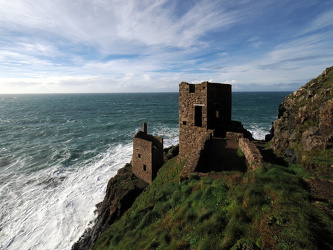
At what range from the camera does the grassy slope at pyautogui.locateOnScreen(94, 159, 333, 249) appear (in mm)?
4215

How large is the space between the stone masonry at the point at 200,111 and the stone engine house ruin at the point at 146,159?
5.88 meters

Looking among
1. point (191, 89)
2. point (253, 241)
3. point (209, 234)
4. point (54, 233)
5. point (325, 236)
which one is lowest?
point (54, 233)

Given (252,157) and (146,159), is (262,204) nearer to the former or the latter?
(252,157)

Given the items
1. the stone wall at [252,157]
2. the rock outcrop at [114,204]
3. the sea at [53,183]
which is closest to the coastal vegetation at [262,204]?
the stone wall at [252,157]

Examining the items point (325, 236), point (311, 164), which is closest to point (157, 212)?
point (325, 236)

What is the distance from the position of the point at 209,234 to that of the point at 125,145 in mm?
38454

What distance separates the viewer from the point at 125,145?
138 feet

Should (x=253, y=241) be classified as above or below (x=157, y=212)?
above

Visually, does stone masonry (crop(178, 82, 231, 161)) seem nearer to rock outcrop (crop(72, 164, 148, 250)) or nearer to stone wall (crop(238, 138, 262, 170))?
stone wall (crop(238, 138, 262, 170))

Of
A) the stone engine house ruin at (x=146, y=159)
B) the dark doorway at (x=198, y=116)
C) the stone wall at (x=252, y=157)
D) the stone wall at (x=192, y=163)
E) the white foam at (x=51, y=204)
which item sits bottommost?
the white foam at (x=51, y=204)

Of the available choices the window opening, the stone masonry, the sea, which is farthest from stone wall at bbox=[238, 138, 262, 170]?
the sea

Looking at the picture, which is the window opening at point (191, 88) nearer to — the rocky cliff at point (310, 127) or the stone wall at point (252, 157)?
the stone wall at point (252, 157)

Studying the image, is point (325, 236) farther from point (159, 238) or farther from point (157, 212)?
point (157, 212)

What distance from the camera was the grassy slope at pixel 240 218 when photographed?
4215 millimetres
